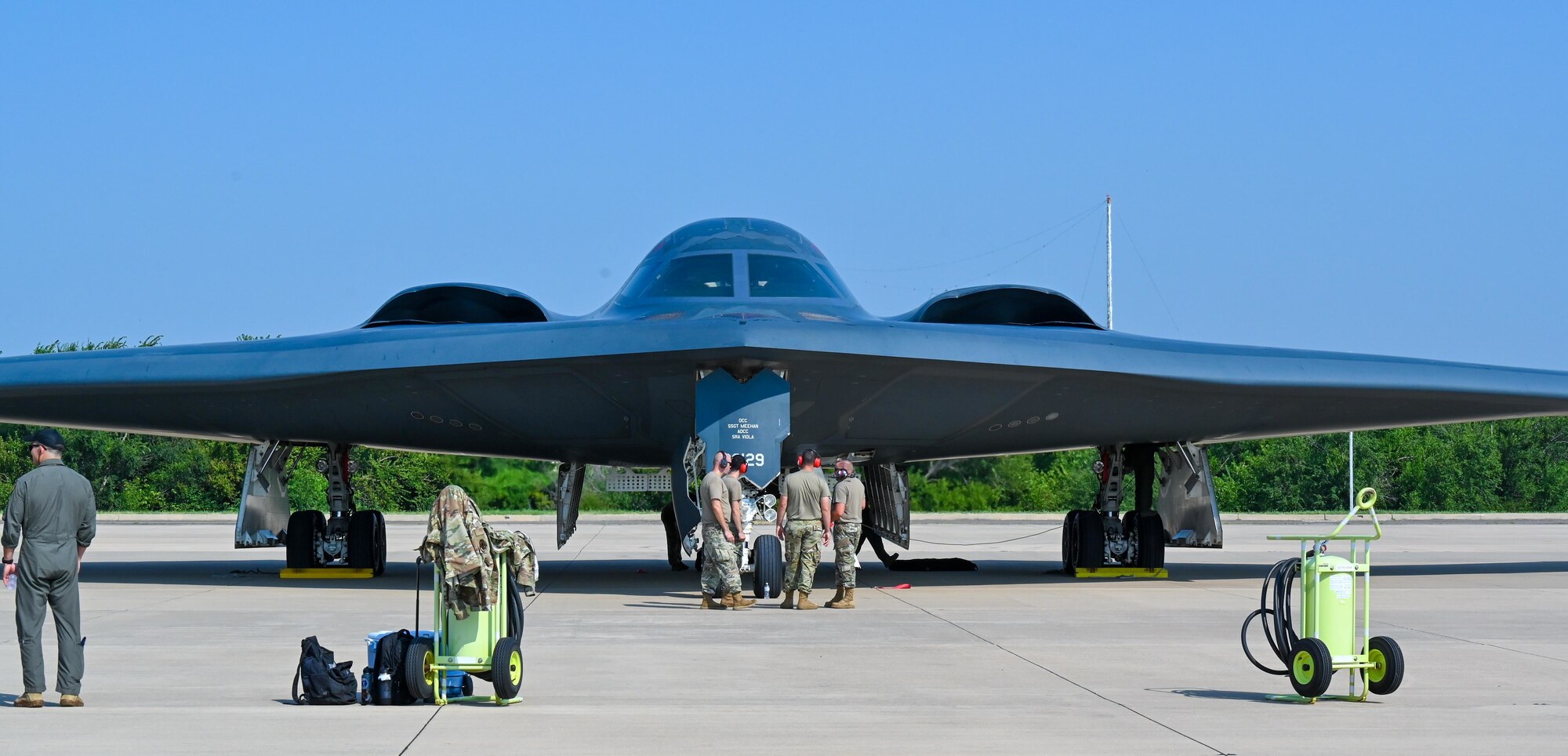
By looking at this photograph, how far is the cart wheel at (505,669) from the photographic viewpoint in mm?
7352

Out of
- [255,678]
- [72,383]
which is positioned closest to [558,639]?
[255,678]

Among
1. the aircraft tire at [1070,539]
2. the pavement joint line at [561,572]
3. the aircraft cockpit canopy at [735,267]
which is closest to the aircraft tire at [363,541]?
the pavement joint line at [561,572]

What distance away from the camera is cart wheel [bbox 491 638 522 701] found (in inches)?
289

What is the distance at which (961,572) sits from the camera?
63.8 ft

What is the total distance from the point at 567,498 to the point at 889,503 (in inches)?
168

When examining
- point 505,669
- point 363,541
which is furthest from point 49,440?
point 363,541

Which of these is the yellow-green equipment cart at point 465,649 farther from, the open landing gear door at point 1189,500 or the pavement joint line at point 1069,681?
the open landing gear door at point 1189,500

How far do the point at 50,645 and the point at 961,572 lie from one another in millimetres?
11955

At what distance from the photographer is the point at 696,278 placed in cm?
1750

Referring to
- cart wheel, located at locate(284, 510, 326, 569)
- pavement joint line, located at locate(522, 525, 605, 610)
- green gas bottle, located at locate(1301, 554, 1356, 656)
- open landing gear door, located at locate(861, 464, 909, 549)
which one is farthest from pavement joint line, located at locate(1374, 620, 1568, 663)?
cart wheel, located at locate(284, 510, 326, 569)

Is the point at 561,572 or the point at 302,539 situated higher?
the point at 302,539

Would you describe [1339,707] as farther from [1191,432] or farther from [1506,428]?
[1506,428]

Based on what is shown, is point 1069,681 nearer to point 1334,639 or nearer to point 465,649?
point 1334,639

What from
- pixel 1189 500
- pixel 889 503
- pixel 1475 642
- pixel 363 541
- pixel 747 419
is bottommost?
pixel 1475 642
